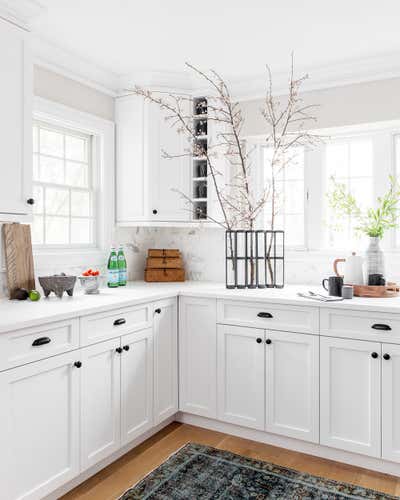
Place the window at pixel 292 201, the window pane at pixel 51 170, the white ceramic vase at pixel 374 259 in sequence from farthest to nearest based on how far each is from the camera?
the window at pixel 292 201 < the window pane at pixel 51 170 < the white ceramic vase at pixel 374 259

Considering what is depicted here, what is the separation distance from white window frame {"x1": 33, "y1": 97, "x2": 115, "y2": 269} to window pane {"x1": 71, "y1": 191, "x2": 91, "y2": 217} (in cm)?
7

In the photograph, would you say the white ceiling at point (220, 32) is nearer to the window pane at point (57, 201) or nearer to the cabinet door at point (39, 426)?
the window pane at point (57, 201)

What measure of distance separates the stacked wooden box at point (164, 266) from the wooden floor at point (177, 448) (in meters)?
1.12

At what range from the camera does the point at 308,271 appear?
3.29 metres

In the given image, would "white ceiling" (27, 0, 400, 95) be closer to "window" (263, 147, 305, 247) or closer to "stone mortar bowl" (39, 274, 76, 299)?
"window" (263, 147, 305, 247)

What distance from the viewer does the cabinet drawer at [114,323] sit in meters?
2.23

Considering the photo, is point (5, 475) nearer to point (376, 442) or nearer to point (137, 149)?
point (376, 442)

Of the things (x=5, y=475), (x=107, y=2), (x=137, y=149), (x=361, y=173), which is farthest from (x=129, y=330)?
(x=361, y=173)

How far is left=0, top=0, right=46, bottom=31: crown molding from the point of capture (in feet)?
7.16

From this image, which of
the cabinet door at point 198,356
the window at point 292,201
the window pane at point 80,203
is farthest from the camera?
the window at point 292,201

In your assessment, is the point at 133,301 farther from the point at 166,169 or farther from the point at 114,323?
the point at 166,169

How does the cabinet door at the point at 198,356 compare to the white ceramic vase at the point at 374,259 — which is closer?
the white ceramic vase at the point at 374,259

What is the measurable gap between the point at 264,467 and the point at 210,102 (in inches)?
99.1

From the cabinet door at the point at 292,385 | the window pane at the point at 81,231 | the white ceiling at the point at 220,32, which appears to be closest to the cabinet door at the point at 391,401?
the cabinet door at the point at 292,385
